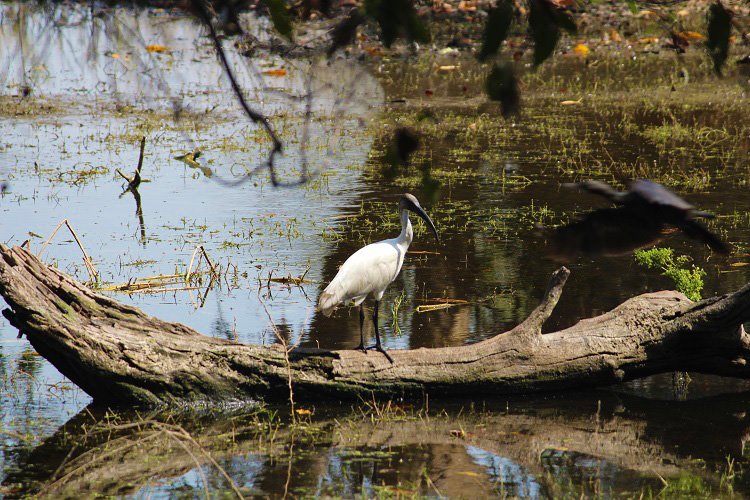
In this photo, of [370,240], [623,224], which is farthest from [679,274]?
[623,224]

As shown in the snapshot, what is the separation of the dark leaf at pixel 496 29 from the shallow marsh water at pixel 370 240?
0.18 metres

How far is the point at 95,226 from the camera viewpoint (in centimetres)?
1020

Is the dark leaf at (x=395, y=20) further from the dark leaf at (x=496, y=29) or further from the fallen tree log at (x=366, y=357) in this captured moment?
the fallen tree log at (x=366, y=357)

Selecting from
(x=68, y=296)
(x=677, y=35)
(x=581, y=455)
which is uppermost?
(x=677, y=35)

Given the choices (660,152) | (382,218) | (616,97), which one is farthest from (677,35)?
(616,97)

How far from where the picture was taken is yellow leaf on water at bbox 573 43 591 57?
1959 cm

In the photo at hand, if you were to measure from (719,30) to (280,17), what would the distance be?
89 cm

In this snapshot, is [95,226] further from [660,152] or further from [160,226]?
[660,152]

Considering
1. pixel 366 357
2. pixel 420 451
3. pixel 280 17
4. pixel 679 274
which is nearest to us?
pixel 280 17

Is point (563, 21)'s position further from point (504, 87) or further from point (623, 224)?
point (623, 224)

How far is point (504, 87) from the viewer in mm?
1975

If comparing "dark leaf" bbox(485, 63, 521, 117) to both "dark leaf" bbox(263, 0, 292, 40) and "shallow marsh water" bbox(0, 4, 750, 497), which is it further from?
"dark leaf" bbox(263, 0, 292, 40)

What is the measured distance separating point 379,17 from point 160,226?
8489 millimetres

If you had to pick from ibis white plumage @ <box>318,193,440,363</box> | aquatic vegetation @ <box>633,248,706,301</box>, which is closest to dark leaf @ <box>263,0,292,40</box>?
ibis white plumage @ <box>318,193,440,363</box>
